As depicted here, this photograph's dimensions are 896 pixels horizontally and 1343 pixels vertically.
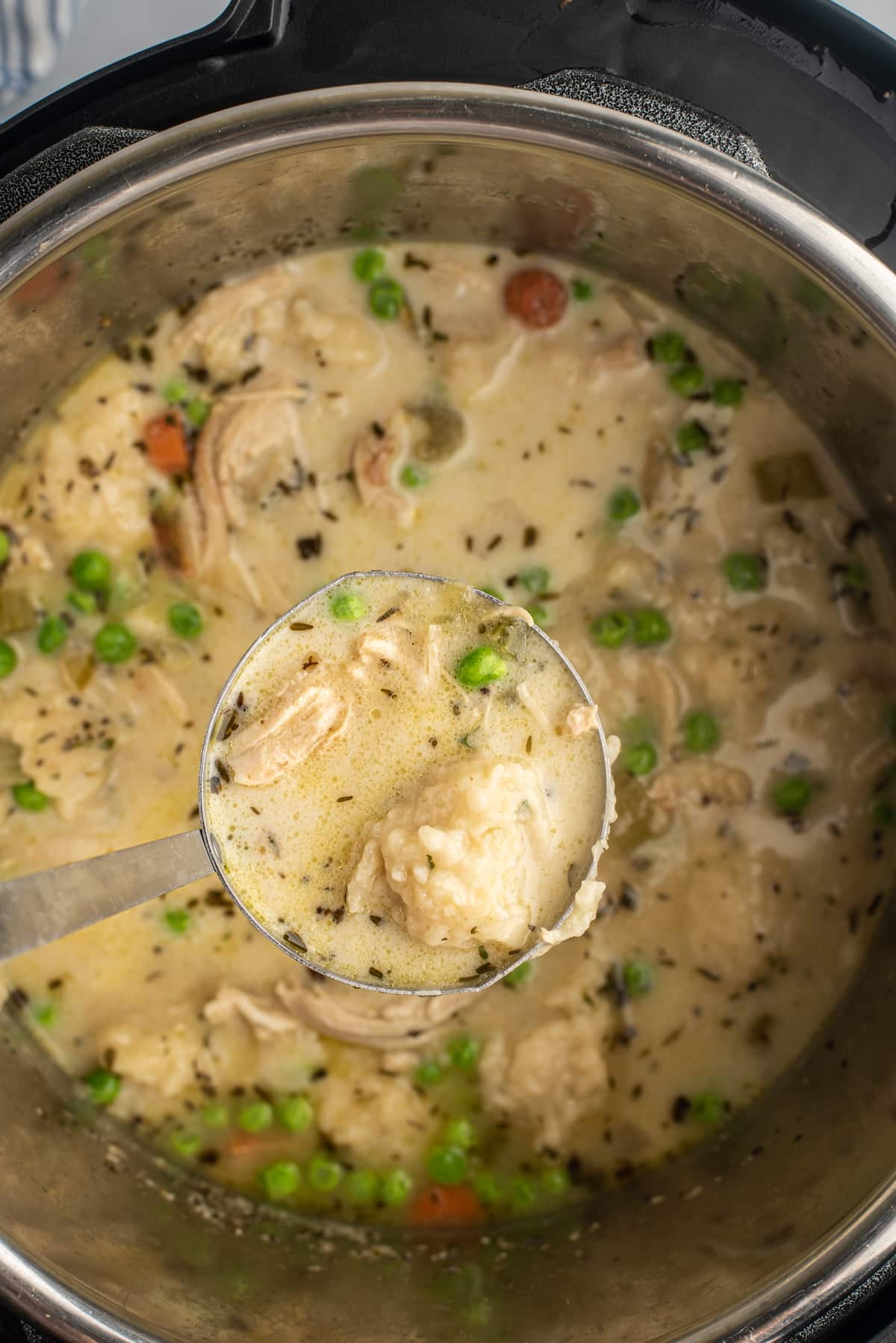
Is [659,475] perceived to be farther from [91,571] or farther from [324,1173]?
[324,1173]

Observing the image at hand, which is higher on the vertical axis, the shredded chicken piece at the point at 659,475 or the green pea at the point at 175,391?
the green pea at the point at 175,391

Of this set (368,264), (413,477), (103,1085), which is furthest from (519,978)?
(368,264)

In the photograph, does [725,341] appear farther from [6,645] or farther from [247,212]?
[6,645]

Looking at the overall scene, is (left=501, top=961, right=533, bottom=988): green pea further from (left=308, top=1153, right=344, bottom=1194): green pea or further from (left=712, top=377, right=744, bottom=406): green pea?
(left=712, top=377, right=744, bottom=406): green pea

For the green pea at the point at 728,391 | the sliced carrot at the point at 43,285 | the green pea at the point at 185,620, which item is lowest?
the green pea at the point at 728,391

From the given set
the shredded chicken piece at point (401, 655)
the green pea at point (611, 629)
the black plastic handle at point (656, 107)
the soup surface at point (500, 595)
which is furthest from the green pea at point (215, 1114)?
the black plastic handle at point (656, 107)

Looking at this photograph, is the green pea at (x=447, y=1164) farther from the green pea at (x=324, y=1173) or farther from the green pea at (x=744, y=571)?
the green pea at (x=744, y=571)

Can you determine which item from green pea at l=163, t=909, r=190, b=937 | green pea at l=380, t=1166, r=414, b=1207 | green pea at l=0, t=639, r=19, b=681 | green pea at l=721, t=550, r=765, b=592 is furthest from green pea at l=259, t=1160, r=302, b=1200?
green pea at l=721, t=550, r=765, b=592
